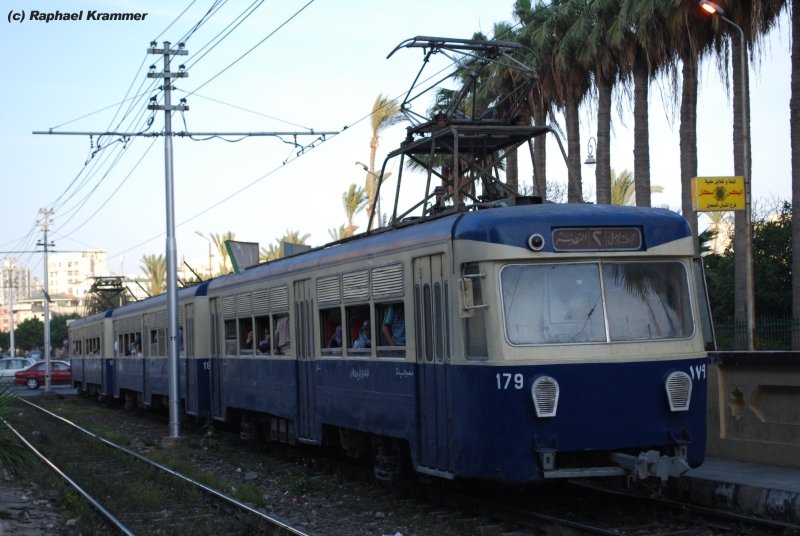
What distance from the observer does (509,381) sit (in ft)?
32.8

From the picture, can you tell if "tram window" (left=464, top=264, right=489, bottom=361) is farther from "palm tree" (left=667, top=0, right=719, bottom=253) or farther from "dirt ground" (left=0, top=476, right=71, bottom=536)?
"palm tree" (left=667, top=0, right=719, bottom=253)

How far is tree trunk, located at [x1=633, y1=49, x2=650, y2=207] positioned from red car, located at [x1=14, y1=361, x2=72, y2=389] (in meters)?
32.9

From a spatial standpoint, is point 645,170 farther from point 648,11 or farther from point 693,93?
point 648,11

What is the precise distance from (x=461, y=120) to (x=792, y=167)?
39.8ft

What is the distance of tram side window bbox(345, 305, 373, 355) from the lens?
1280cm

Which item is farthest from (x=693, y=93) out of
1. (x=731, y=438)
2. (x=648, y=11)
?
(x=731, y=438)

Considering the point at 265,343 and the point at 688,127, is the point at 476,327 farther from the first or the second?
the point at 688,127

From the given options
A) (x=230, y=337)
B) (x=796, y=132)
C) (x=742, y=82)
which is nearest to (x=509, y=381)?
(x=230, y=337)

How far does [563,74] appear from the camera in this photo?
105ft

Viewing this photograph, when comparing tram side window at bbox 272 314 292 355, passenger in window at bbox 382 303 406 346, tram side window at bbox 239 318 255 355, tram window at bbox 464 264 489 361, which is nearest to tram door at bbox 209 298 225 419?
tram side window at bbox 239 318 255 355

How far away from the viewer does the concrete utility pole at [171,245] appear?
2098cm

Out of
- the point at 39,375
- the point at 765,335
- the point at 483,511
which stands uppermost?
the point at 765,335

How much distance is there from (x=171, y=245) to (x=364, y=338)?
939 cm

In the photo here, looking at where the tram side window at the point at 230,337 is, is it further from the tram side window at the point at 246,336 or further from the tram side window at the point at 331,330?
the tram side window at the point at 331,330
